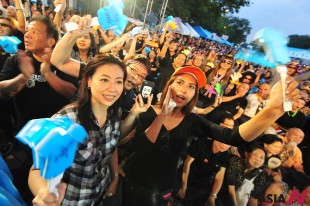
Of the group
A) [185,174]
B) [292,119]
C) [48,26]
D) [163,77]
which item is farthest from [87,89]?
[292,119]

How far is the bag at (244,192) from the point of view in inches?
110

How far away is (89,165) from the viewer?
4.81 feet

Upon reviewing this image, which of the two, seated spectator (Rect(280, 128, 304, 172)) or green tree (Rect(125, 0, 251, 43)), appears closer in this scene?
seated spectator (Rect(280, 128, 304, 172))

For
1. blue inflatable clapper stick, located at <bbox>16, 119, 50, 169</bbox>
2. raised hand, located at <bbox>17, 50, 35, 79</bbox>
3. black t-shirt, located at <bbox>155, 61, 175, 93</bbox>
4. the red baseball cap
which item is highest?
the red baseball cap

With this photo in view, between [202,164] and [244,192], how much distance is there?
2.16 ft

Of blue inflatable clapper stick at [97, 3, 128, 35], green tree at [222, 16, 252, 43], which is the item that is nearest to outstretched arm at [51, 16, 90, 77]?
blue inflatable clapper stick at [97, 3, 128, 35]

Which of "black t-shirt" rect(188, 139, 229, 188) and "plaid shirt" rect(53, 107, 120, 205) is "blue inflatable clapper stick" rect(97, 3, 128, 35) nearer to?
"plaid shirt" rect(53, 107, 120, 205)

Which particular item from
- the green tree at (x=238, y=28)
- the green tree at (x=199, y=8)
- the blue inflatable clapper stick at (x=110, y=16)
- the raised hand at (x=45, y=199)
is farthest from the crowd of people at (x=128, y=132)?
the green tree at (x=238, y=28)

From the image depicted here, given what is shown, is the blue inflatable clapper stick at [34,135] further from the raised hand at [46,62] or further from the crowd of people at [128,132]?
the raised hand at [46,62]

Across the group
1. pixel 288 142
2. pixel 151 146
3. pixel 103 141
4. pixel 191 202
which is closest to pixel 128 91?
pixel 151 146

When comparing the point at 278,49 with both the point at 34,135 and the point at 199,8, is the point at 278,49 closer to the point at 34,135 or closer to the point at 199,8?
the point at 34,135

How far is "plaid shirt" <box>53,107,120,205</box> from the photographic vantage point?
1.44 metres

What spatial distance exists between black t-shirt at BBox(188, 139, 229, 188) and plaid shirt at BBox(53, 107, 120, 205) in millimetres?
1268

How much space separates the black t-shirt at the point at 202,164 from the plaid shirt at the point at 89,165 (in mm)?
1268
